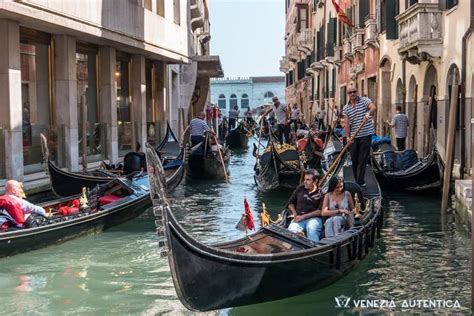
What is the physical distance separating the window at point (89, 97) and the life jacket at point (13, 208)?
14.4 feet

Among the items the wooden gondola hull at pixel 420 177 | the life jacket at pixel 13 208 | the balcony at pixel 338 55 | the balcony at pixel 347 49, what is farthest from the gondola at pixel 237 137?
the life jacket at pixel 13 208

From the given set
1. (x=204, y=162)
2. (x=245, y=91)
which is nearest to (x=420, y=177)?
(x=204, y=162)

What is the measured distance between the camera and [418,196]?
346 inches

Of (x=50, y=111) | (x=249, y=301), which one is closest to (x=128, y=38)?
(x=50, y=111)

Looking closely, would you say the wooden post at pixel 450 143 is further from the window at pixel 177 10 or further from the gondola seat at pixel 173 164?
the window at pixel 177 10

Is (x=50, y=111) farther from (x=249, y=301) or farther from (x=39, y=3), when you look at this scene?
(x=249, y=301)

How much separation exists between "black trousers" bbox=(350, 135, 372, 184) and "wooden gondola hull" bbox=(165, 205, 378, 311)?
2.43 m

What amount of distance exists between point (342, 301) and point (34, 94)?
547 centimetres

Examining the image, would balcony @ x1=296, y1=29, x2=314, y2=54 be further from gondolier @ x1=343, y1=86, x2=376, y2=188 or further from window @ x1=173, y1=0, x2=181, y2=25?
gondolier @ x1=343, y1=86, x2=376, y2=188

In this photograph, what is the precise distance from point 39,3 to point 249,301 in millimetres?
4320

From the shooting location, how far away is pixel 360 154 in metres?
6.99

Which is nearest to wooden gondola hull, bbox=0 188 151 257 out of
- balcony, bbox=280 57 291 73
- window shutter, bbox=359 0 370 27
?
window shutter, bbox=359 0 370 27

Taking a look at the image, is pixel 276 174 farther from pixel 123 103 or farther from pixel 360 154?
pixel 123 103

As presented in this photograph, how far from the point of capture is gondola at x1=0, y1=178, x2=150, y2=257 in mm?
5305
